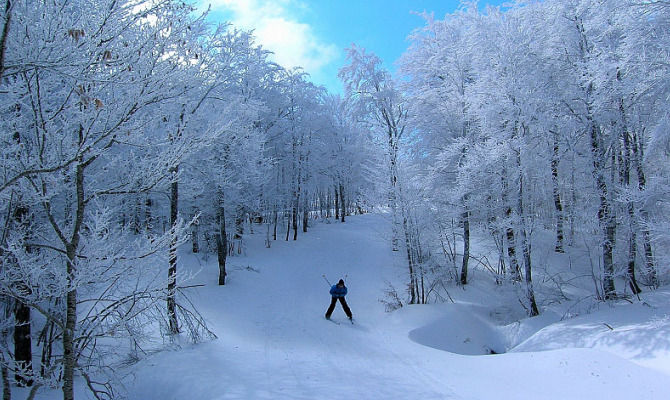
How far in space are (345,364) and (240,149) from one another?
28.0 ft

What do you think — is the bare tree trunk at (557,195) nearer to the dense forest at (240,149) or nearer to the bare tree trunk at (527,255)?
the dense forest at (240,149)

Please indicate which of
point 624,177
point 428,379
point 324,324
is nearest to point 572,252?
point 624,177

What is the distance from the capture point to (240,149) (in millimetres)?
13180

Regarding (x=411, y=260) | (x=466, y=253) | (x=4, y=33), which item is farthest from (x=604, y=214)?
(x=4, y=33)

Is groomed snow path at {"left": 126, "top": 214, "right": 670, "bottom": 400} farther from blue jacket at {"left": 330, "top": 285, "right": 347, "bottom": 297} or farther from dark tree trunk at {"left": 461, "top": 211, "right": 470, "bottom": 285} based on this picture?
dark tree trunk at {"left": 461, "top": 211, "right": 470, "bottom": 285}

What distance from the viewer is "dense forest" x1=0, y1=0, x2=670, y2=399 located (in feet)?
13.9

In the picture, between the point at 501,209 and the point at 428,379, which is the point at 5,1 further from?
the point at 501,209

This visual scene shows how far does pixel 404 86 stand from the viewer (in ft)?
60.6

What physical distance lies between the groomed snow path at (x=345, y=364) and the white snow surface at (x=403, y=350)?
0.03m

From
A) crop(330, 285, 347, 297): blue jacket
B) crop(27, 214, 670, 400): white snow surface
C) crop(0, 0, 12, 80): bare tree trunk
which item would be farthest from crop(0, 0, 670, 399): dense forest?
crop(330, 285, 347, 297): blue jacket

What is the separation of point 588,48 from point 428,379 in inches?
412

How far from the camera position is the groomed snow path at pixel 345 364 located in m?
5.81

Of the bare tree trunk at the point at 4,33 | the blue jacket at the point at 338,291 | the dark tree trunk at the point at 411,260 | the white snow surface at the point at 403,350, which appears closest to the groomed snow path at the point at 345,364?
the white snow surface at the point at 403,350

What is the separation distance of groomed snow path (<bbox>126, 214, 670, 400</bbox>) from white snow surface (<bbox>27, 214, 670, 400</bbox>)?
3cm
